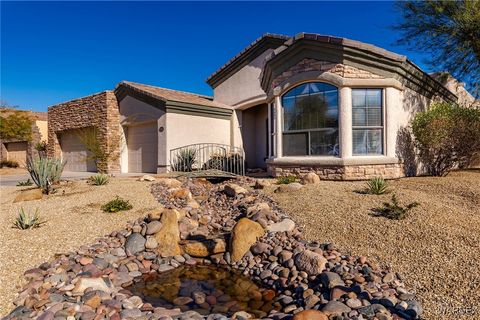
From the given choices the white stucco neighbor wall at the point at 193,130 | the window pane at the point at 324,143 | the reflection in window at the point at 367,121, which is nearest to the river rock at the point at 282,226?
the window pane at the point at 324,143

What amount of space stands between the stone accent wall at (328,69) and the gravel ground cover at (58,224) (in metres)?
5.96

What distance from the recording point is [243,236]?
226 inches

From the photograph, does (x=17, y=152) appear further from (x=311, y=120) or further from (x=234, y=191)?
(x=311, y=120)

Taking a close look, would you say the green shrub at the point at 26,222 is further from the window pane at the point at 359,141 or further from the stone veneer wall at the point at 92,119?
the stone veneer wall at the point at 92,119

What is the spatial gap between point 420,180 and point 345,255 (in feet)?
17.2

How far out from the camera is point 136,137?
16484 millimetres

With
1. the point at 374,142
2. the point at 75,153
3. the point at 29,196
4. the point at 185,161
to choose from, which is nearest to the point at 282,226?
the point at 374,142

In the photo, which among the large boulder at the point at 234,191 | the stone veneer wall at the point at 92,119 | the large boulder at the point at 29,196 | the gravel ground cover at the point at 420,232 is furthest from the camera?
the stone veneer wall at the point at 92,119

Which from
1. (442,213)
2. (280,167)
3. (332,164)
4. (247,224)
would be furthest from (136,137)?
(442,213)

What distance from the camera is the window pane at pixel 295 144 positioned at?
10.3m

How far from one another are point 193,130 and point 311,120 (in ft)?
22.2

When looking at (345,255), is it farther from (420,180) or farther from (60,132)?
(60,132)

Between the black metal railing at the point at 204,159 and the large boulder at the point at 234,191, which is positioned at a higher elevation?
the black metal railing at the point at 204,159

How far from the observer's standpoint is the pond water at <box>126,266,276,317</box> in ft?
14.0
